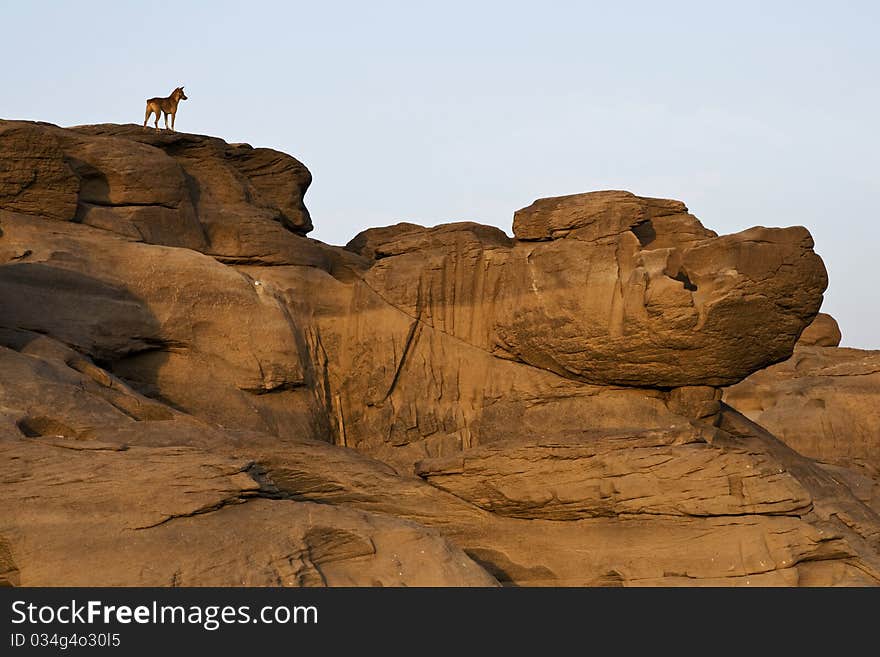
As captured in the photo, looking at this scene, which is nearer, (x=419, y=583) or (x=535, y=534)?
(x=419, y=583)

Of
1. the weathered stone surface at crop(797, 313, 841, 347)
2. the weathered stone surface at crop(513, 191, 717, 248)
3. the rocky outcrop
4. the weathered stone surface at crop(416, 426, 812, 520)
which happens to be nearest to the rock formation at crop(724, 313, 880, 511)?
the rocky outcrop

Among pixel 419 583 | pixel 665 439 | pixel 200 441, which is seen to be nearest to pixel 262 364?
pixel 200 441

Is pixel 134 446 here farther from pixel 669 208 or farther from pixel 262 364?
pixel 669 208

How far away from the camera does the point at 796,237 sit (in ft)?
68.5

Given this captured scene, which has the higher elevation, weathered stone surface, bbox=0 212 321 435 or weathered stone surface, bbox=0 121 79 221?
weathered stone surface, bbox=0 121 79 221

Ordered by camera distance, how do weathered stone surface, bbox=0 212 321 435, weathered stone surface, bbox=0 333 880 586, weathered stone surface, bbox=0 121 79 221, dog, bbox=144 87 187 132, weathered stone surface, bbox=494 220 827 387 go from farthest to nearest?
dog, bbox=144 87 187 132 → weathered stone surface, bbox=0 121 79 221 → weathered stone surface, bbox=494 220 827 387 → weathered stone surface, bbox=0 212 321 435 → weathered stone surface, bbox=0 333 880 586

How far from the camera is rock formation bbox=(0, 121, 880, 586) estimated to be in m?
13.8

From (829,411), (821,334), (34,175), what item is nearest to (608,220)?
(34,175)

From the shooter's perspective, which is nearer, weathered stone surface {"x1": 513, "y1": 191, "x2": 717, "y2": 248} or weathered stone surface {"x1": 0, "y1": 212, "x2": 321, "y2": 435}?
weathered stone surface {"x1": 0, "y1": 212, "x2": 321, "y2": 435}

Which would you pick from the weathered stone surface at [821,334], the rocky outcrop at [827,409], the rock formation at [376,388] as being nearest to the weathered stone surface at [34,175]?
the rock formation at [376,388]

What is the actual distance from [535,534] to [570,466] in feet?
3.22

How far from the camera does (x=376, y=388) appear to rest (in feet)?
75.6

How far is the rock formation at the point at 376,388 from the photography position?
1379 centimetres

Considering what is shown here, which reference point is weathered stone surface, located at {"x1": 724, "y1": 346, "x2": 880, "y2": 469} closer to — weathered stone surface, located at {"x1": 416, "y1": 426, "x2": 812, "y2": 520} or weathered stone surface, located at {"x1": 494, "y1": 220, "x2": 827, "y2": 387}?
weathered stone surface, located at {"x1": 494, "y1": 220, "x2": 827, "y2": 387}
